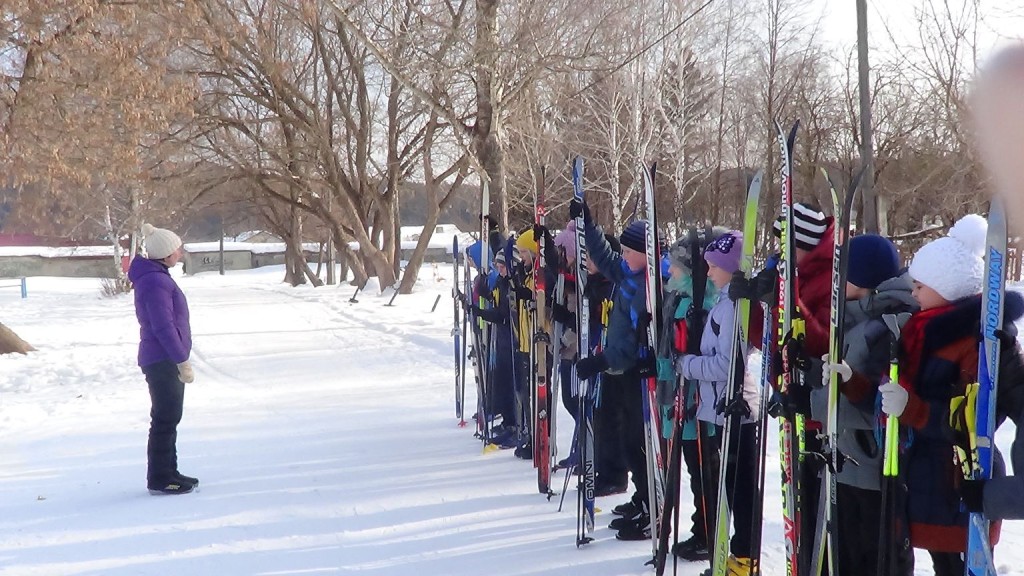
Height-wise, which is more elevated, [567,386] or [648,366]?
[648,366]

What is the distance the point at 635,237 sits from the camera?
421 centimetres

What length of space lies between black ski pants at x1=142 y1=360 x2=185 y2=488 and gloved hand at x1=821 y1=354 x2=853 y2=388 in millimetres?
4108

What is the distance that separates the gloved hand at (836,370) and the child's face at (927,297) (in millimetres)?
325

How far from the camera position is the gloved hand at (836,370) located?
2.71 meters

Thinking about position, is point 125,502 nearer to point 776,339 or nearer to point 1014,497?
point 776,339

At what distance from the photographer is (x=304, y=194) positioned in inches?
1013

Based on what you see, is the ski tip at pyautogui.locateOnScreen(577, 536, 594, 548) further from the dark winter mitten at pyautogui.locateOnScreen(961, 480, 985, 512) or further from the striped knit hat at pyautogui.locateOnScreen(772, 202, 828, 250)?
the dark winter mitten at pyautogui.locateOnScreen(961, 480, 985, 512)

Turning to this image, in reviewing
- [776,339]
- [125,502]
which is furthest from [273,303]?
[776,339]

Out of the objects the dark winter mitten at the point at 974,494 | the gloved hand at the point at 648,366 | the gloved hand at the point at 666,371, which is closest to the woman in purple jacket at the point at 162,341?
the gloved hand at the point at 648,366

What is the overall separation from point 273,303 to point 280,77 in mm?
6319

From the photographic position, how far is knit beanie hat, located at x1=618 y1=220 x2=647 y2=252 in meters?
4.18

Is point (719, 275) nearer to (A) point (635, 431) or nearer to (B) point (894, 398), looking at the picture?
(B) point (894, 398)

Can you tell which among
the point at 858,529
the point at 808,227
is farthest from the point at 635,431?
the point at 808,227

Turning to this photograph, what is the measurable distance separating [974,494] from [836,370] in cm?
56
